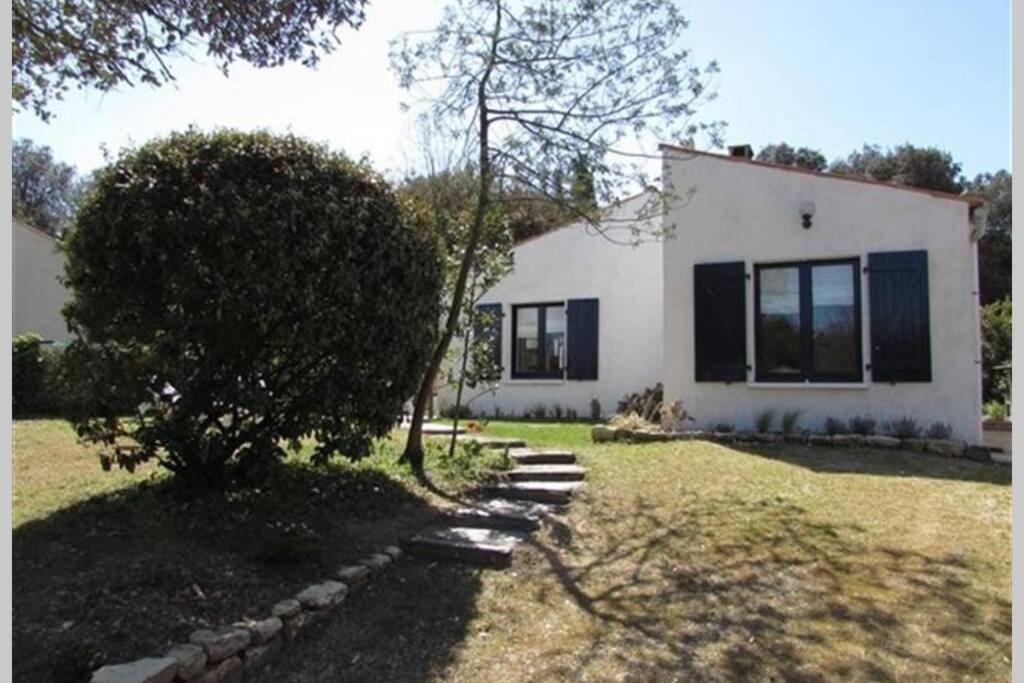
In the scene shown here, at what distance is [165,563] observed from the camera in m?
4.02

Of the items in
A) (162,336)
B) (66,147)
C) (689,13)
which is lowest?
(162,336)

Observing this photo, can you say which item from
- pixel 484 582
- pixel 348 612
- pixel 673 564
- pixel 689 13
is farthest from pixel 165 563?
pixel 689 13

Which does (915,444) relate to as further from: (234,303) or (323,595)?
(234,303)

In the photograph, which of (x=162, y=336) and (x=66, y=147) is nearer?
(x=162, y=336)

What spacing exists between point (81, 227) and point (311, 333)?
68.6 inches

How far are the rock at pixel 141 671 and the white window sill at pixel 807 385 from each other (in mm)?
8526

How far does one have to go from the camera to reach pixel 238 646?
137 inches

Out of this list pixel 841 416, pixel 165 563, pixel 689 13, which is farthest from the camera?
pixel 841 416

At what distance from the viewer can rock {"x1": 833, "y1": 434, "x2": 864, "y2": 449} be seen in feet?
29.2

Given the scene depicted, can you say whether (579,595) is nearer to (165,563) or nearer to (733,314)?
(165,563)

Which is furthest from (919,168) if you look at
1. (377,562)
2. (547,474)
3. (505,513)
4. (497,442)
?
(377,562)

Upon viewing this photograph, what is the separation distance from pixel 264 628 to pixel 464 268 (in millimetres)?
4437

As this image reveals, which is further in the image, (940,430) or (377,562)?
(940,430)

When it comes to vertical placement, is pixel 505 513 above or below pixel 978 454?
below
